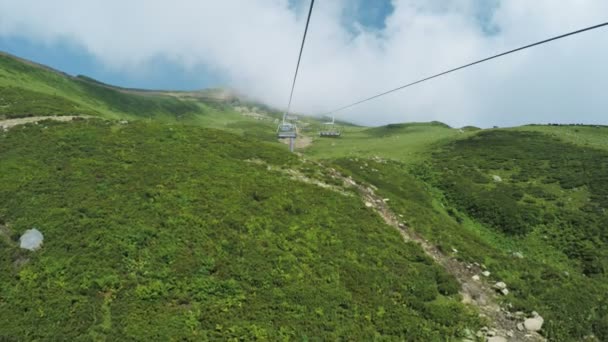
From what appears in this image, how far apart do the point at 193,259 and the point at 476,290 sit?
15811mm

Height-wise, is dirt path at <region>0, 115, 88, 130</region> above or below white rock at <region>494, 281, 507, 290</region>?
above

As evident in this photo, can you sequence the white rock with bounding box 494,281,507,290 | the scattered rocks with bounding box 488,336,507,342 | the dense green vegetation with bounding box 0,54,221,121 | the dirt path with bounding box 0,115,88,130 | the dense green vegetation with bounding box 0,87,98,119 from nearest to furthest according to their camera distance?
the scattered rocks with bounding box 488,336,507,342, the white rock with bounding box 494,281,507,290, the dirt path with bounding box 0,115,88,130, the dense green vegetation with bounding box 0,87,98,119, the dense green vegetation with bounding box 0,54,221,121

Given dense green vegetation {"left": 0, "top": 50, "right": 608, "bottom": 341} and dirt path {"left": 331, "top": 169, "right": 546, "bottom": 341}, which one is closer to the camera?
dense green vegetation {"left": 0, "top": 50, "right": 608, "bottom": 341}

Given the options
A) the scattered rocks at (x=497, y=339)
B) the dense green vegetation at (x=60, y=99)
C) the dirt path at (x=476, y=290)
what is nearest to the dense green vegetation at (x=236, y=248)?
the dirt path at (x=476, y=290)

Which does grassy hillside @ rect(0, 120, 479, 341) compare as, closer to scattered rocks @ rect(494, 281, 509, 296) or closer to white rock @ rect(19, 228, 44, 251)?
white rock @ rect(19, 228, 44, 251)

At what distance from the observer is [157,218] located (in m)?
19.5

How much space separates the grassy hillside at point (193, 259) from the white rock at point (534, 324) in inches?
105

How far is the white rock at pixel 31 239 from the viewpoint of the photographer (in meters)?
16.4

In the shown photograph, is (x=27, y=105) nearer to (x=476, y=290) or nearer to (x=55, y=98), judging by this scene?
(x=55, y=98)

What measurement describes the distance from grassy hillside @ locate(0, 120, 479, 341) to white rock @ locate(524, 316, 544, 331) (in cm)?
266

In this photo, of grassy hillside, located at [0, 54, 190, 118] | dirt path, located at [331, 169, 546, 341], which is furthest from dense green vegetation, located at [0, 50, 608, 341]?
grassy hillside, located at [0, 54, 190, 118]

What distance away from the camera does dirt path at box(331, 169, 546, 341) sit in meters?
16.5

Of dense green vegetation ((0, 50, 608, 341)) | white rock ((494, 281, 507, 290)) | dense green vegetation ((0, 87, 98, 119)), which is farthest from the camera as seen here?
dense green vegetation ((0, 87, 98, 119))

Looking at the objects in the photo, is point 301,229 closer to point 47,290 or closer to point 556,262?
point 47,290
